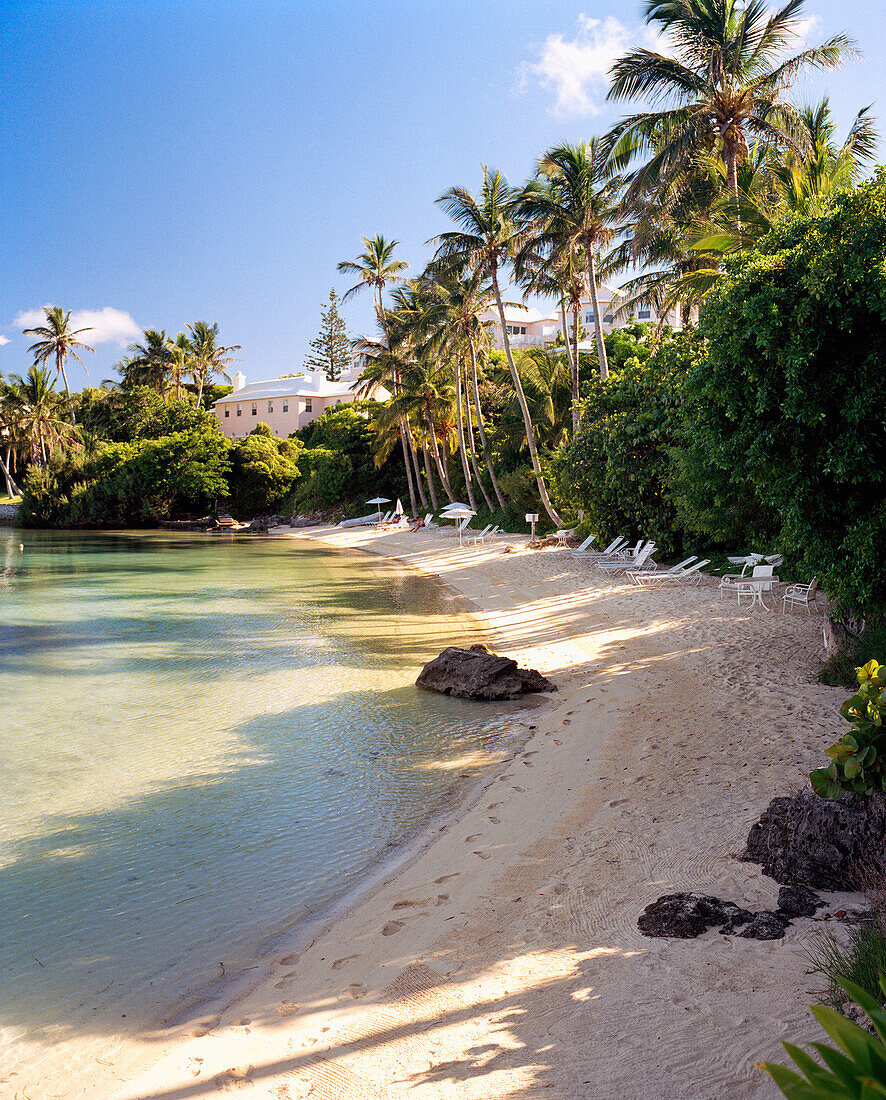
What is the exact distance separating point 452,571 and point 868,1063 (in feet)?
80.8

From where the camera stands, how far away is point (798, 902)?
438cm

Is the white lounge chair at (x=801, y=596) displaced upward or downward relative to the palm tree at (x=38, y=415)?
downward

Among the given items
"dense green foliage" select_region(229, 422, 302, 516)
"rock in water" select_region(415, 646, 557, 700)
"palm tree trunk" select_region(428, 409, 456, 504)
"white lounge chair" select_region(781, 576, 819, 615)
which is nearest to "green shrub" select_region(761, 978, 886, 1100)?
"rock in water" select_region(415, 646, 557, 700)

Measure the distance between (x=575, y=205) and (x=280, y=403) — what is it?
47.1 metres

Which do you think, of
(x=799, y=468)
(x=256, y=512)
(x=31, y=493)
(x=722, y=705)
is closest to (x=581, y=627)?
(x=722, y=705)

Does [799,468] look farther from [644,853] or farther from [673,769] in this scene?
[644,853]

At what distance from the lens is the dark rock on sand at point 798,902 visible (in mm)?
4305

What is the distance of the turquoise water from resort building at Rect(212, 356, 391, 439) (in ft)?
175

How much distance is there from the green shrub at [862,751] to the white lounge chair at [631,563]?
15.3 metres

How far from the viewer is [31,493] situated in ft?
198

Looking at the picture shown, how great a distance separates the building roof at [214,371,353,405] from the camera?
70.9m

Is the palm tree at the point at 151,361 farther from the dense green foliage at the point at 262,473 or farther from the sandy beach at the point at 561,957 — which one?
the sandy beach at the point at 561,957

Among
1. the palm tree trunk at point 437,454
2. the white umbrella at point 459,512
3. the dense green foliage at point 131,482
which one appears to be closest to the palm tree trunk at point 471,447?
the palm tree trunk at point 437,454

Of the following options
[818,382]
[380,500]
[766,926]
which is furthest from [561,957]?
[380,500]
